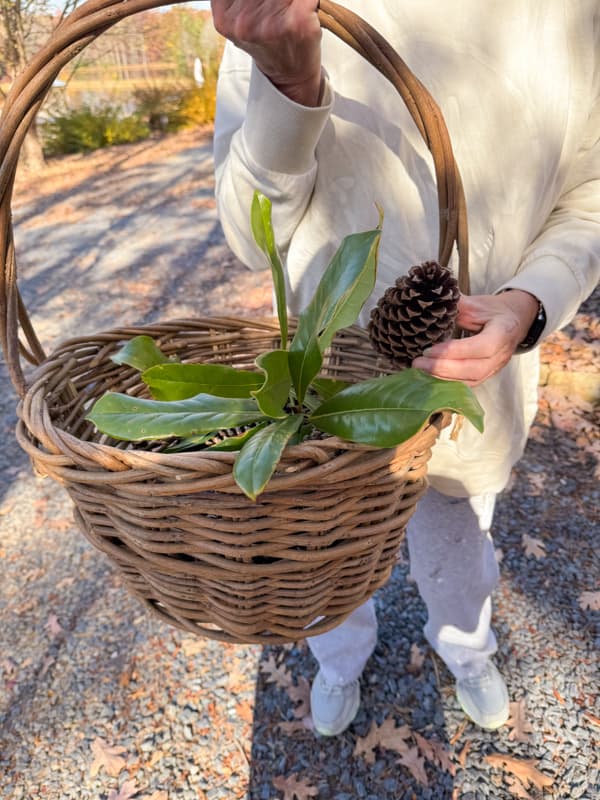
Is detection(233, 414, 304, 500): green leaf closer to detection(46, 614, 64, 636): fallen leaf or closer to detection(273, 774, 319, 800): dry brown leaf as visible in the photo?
detection(273, 774, 319, 800): dry brown leaf

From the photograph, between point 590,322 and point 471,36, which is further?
point 590,322

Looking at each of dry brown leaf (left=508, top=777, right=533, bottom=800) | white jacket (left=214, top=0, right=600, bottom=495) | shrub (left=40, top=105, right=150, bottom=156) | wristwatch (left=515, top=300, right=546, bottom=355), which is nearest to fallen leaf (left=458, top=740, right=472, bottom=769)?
dry brown leaf (left=508, top=777, right=533, bottom=800)

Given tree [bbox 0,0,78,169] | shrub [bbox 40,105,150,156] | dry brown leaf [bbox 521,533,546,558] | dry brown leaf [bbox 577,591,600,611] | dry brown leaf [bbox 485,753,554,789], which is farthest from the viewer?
shrub [bbox 40,105,150,156]

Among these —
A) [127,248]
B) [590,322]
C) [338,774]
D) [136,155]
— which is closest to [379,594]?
[338,774]

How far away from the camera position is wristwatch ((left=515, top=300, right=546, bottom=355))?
2.74 feet

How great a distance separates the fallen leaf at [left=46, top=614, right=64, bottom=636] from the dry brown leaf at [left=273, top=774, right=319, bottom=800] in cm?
85

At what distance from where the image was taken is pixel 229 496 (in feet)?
1.98

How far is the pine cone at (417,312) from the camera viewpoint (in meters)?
0.71

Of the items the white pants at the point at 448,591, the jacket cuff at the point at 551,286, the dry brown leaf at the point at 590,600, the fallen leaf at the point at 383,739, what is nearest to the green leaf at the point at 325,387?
the jacket cuff at the point at 551,286

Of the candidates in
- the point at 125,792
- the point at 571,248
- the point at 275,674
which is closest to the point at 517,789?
the point at 275,674

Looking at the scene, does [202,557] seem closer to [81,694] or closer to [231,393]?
[231,393]

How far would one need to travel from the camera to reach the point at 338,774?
1.40 metres

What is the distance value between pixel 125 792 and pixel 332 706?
54cm

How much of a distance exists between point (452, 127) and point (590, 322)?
2.30m
